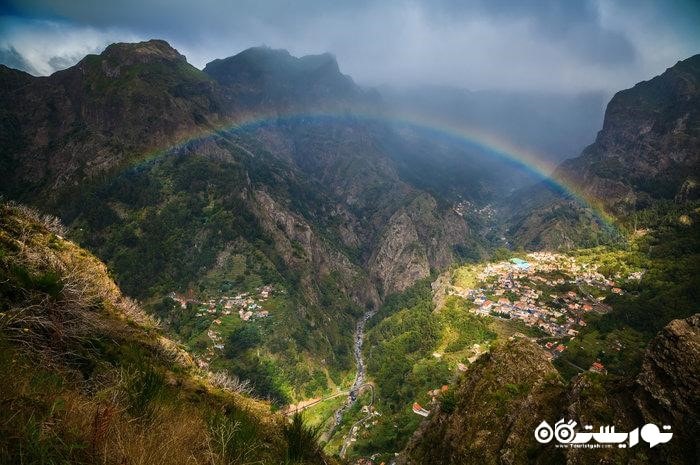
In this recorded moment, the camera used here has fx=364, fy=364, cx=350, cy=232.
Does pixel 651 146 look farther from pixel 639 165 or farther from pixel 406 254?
pixel 406 254

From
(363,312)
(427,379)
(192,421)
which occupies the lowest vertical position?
(363,312)

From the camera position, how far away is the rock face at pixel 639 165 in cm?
14150

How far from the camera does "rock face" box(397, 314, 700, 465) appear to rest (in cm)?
731

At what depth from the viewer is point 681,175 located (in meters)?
139

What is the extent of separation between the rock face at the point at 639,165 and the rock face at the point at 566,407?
145m

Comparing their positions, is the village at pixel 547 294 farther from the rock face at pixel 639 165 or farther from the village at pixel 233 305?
the village at pixel 233 305

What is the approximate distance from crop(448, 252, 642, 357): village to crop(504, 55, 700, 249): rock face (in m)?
43.4

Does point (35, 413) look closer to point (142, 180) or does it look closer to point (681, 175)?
point (142, 180)

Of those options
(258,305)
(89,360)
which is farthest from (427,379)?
(89,360)

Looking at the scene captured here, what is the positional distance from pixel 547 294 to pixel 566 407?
90752 millimetres

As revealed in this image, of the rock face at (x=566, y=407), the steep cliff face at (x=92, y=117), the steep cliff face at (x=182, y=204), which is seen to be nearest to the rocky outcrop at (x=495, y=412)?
the rock face at (x=566, y=407)

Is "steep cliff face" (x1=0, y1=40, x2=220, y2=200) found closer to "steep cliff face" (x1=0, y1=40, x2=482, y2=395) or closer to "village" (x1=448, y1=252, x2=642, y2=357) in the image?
"steep cliff face" (x1=0, y1=40, x2=482, y2=395)

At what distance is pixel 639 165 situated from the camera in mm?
163125

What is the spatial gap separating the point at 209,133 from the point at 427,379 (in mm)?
146161
